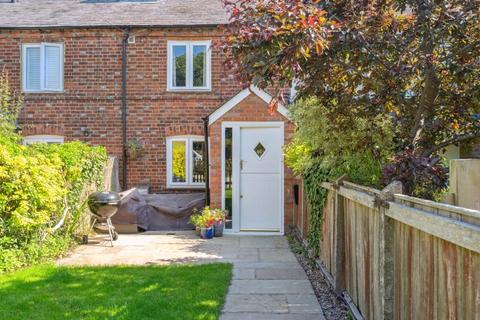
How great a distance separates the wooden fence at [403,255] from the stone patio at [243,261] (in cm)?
59

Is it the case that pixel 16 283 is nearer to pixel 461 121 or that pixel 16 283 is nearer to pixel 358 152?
pixel 358 152

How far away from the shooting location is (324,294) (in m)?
6.30

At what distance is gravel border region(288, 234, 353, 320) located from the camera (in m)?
5.47

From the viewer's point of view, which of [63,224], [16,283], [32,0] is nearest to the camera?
[16,283]

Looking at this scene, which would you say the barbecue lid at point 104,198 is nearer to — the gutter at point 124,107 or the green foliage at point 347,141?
the gutter at point 124,107

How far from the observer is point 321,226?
731cm

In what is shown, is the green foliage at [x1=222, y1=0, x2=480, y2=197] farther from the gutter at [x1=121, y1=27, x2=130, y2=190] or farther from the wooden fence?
the gutter at [x1=121, y1=27, x2=130, y2=190]

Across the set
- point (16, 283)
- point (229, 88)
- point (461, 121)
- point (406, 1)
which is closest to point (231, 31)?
point (406, 1)

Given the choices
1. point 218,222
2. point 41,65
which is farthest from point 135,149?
point 218,222

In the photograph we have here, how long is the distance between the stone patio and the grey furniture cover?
60cm

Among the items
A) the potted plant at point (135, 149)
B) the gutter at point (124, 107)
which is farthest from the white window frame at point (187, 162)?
the gutter at point (124, 107)

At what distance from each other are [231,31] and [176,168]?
9.08 meters

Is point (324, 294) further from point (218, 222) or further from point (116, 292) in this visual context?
point (218, 222)

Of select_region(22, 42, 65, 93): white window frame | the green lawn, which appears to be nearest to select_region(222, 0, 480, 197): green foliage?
the green lawn
